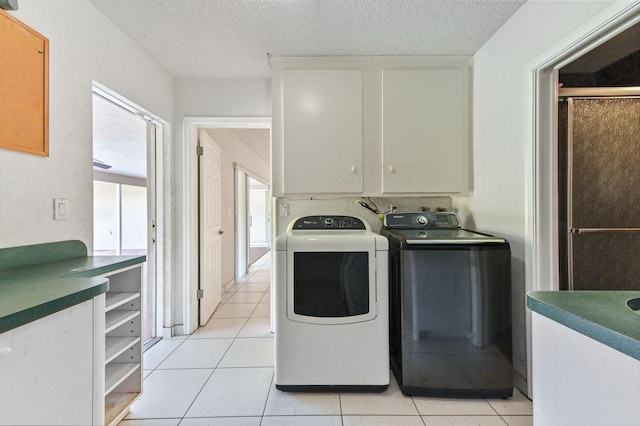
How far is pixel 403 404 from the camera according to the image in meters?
1.61

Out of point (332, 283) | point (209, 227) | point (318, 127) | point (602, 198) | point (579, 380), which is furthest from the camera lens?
point (209, 227)

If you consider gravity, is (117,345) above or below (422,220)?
below

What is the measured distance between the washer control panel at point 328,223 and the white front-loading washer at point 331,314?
45cm

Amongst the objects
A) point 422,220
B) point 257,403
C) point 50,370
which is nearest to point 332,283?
point 257,403

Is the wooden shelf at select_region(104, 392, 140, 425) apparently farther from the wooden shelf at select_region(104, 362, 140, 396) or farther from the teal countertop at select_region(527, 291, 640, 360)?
the teal countertop at select_region(527, 291, 640, 360)

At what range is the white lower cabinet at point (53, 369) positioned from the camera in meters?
0.68

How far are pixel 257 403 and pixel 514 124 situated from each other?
2.27 meters

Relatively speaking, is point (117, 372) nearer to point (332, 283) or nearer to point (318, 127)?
point (332, 283)

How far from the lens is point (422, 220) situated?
214cm

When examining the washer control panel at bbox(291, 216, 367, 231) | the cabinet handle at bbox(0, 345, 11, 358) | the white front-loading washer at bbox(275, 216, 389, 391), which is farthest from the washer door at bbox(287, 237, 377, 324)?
the cabinet handle at bbox(0, 345, 11, 358)

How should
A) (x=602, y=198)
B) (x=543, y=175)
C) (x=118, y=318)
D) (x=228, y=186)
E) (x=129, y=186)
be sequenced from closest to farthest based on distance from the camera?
(x=118, y=318)
(x=543, y=175)
(x=602, y=198)
(x=228, y=186)
(x=129, y=186)

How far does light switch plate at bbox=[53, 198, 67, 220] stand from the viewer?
1387mm

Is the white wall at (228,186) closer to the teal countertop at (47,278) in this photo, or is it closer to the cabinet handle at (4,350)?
the teal countertop at (47,278)

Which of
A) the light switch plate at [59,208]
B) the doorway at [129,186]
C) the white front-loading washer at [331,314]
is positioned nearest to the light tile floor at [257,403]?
the white front-loading washer at [331,314]
